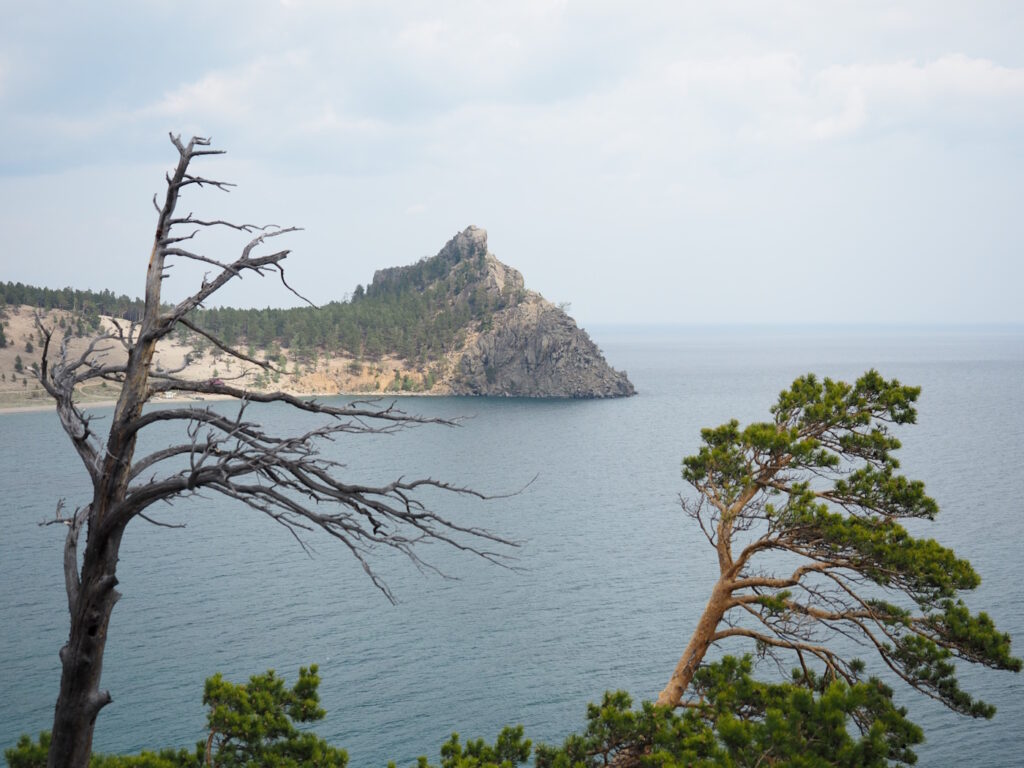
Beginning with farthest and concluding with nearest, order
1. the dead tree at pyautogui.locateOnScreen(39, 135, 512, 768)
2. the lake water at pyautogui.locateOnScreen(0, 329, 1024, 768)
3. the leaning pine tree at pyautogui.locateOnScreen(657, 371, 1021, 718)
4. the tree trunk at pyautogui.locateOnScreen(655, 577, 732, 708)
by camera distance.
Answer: the lake water at pyautogui.locateOnScreen(0, 329, 1024, 768) → the tree trunk at pyautogui.locateOnScreen(655, 577, 732, 708) → the leaning pine tree at pyautogui.locateOnScreen(657, 371, 1021, 718) → the dead tree at pyautogui.locateOnScreen(39, 135, 512, 768)

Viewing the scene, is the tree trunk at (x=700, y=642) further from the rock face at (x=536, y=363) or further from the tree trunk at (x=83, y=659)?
the rock face at (x=536, y=363)

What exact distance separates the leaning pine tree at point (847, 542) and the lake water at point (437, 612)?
618 centimetres

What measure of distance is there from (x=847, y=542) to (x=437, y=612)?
37.7 m

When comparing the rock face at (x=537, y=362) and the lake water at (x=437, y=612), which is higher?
the rock face at (x=537, y=362)

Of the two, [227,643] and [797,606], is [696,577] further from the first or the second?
[797,606]

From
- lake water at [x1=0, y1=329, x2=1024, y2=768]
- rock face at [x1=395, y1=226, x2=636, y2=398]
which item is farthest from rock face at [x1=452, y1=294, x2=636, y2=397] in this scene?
lake water at [x1=0, y1=329, x2=1024, y2=768]

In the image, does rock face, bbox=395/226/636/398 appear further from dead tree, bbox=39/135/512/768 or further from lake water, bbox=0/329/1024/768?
dead tree, bbox=39/135/512/768

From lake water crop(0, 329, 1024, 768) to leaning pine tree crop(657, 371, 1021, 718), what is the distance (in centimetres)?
618

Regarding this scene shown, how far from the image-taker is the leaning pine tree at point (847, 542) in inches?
731

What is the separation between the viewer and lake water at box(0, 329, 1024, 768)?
38.5 meters

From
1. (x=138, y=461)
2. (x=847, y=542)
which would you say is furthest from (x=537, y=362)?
(x=138, y=461)

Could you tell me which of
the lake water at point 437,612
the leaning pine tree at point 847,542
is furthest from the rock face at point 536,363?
the leaning pine tree at point 847,542

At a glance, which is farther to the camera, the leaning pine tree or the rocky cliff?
the rocky cliff

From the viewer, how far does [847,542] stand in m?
19.0
